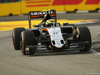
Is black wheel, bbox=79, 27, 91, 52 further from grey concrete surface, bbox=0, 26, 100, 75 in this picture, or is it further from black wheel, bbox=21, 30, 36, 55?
black wheel, bbox=21, 30, 36, 55

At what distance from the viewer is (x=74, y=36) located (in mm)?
11359

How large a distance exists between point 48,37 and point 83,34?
3.49 feet

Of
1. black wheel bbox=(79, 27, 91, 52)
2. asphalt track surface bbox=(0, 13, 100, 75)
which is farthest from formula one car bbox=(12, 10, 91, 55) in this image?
asphalt track surface bbox=(0, 13, 100, 75)

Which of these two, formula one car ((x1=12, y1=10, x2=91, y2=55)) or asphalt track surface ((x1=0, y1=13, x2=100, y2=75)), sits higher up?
formula one car ((x1=12, y1=10, x2=91, y2=55))

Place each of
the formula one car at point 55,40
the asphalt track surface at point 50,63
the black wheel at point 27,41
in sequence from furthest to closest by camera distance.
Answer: the black wheel at point 27,41 < the formula one car at point 55,40 < the asphalt track surface at point 50,63

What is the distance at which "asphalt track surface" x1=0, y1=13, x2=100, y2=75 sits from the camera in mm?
8031

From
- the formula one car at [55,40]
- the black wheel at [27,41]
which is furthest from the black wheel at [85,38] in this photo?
the black wheel at [27,41]

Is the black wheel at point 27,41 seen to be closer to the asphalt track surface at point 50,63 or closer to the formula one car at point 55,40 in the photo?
the formula one car at point 55,40

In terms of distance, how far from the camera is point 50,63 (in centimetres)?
923

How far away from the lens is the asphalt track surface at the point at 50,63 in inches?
316

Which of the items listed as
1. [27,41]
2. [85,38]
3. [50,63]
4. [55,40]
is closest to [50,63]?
[50,63]

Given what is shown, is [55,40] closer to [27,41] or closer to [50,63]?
[27,41]

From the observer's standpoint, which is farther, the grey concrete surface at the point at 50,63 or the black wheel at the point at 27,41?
the black wheel at the point at 27,41

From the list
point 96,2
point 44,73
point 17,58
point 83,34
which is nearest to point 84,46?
point 83,34
